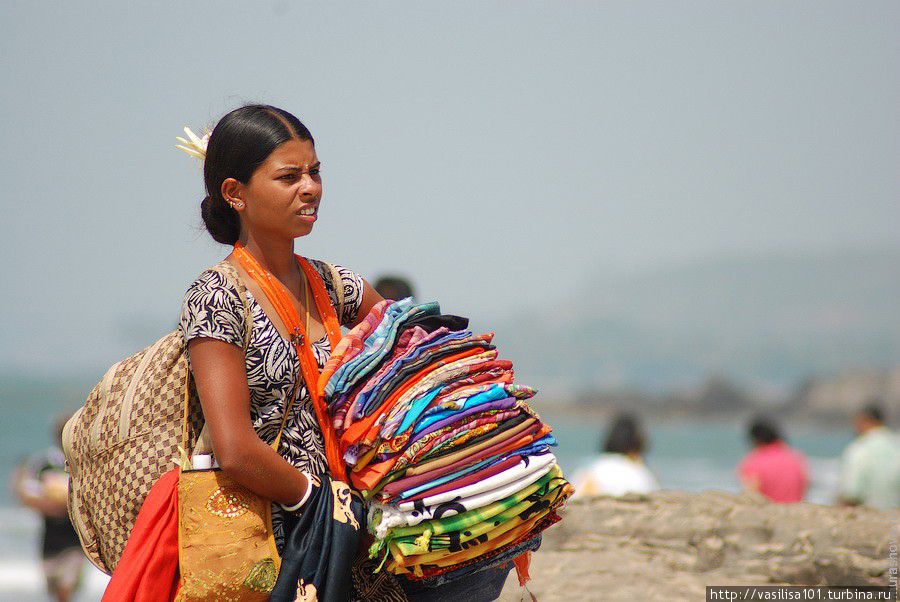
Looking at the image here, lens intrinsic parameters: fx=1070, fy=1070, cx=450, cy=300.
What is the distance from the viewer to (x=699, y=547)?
15.9ft

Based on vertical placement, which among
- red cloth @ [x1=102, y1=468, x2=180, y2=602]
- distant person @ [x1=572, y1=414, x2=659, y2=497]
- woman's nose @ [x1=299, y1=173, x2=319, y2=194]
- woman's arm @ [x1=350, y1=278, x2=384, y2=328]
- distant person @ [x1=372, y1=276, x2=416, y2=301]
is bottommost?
distant person @ [x1=572, y1=414, x2=659, y2=497]

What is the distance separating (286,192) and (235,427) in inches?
23.1

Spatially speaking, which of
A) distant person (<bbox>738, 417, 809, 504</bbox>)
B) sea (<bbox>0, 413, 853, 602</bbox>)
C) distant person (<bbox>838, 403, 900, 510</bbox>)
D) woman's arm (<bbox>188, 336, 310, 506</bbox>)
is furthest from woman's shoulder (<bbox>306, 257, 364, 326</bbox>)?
sea (<bbox>0, 413, 853, 602</bbox>)

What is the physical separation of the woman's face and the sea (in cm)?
881

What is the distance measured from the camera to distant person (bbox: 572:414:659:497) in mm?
6953

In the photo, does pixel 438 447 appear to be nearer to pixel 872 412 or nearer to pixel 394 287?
pixel 394 287

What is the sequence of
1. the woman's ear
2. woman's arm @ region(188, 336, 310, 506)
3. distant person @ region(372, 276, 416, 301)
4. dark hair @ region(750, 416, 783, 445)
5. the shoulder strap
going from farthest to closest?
1. dark hair @ region(750, 416, 783, 445)
2. distant person @ region(372, 276, 416, 301)
3. the shoulder strap
4. the woman's ear
5. woman's arm @ region(188, 336, 310, 506)

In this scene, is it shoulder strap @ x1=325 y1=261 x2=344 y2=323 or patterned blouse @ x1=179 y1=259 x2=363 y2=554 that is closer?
patterned blouse @ x1=179 y1=259 x2=363 y2=554

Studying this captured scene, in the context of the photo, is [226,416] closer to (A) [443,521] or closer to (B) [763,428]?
(A) [443,521]

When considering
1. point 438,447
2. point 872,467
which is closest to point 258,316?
point 438,447

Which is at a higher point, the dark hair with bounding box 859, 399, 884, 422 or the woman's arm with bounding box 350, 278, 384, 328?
the woman's arm with bounding box 350, 278, 384, 328

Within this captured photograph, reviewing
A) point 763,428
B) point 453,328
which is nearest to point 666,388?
point 763,428

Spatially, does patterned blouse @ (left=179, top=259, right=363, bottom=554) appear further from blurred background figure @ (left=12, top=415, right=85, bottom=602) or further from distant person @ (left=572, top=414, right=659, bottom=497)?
blurred background figure @ (left=12, top=415, right=85, bottom=602)

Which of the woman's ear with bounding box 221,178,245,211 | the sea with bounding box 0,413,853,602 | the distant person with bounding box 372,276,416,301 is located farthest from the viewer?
the sea with bounding box 0,413,853,602
